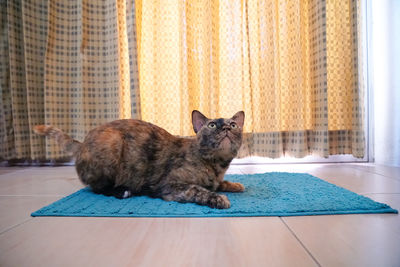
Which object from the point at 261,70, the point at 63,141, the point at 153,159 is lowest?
the point at 153,159

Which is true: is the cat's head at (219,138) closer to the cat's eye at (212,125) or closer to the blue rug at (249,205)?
the cat's eye at (212,125)

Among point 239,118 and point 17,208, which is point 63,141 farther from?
point 239,118

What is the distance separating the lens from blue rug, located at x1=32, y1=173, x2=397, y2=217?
100 cm

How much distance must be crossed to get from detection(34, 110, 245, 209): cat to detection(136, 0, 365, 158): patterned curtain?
920 mm

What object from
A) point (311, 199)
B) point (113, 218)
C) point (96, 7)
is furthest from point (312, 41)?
point (113, 218)

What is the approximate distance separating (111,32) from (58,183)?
1444 mm

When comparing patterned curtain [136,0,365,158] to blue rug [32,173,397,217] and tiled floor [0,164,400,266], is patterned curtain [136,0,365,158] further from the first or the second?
tiled floor [0,164,400,266]

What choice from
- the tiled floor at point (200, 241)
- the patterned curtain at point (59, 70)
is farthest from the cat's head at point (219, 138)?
the patterned curtain at point (59, 70)

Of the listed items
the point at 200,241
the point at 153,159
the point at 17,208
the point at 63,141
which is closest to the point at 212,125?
the point at 153,159

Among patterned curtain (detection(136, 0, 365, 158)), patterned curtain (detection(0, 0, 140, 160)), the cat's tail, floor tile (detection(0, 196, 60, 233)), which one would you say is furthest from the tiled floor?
patterned curtain (detection(0, 0, 140, 160))

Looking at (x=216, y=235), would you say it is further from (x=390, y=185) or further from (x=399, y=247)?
(x=390, y=185)

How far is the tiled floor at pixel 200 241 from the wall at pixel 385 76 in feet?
4.46

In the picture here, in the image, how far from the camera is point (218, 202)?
3.53ft

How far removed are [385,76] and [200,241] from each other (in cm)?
236
